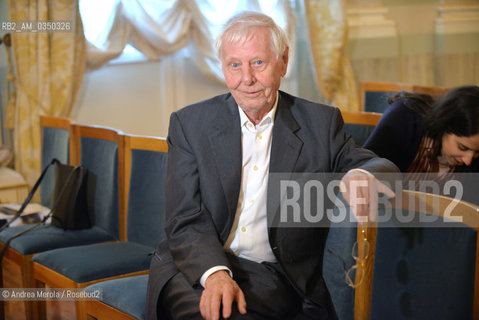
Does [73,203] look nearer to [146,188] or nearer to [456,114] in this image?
[146,188]

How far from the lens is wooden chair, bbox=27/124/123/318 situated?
109 inches

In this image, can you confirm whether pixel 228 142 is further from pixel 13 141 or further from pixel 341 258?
pixel 13 141

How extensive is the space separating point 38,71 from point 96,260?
6.44ft

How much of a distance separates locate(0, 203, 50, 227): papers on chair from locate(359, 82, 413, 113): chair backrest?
2.01 m

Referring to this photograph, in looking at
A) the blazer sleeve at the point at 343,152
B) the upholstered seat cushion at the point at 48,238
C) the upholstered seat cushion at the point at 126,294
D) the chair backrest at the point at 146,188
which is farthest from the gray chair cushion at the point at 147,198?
the blazer sleeve at the point at 343,152

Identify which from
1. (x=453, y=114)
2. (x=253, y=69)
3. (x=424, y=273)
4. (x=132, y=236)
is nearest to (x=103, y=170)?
(x=132, y=236)

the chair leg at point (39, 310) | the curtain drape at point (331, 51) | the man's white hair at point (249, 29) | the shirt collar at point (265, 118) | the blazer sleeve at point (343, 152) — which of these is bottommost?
the chair leg at point (39, 310)

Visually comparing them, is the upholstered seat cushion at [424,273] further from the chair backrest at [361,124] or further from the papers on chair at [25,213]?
the papers on chair at [25,213]

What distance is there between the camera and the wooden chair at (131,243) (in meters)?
2.37

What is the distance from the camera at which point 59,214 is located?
2.92 meters

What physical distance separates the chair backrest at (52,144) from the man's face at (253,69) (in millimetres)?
1722

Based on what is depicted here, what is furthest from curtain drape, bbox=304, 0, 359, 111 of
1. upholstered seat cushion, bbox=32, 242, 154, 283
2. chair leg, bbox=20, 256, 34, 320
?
chair leg, bbox=20, 256, 34, 320

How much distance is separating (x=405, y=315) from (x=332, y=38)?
3.90m

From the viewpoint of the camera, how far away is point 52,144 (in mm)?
3383
